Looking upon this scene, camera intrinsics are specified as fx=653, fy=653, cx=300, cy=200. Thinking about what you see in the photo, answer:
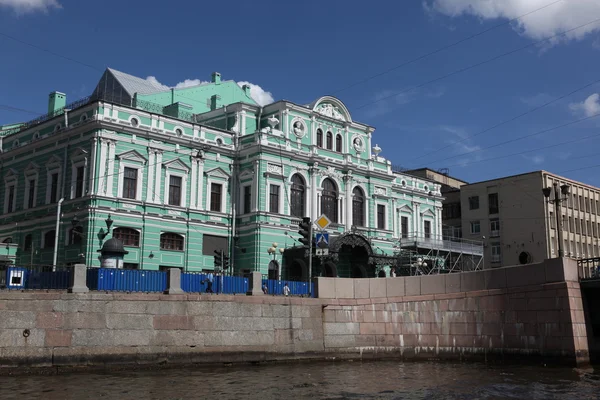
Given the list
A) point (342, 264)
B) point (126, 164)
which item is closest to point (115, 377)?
point (126, 164)

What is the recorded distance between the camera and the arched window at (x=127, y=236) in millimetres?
40469

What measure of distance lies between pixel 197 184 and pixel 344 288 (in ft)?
53.2

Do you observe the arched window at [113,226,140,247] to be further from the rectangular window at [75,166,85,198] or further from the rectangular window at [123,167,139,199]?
the rectangular window at [75,166,85,198]

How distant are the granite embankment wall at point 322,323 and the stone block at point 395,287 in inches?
2.0

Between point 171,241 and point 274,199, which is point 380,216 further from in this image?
point 171,241

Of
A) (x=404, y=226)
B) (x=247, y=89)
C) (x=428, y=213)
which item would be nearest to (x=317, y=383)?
(x=404, y=226)

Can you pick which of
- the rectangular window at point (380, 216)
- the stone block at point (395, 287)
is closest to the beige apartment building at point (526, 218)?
the rectangular window at point (380, 216)

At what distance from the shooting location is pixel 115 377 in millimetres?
23281

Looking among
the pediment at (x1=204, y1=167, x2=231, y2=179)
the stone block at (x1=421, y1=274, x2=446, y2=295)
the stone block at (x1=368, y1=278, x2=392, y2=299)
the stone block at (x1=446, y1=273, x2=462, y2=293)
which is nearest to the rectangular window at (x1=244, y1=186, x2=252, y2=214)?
the pediment at (x1=204, y1=167, x2=231, y2=179)

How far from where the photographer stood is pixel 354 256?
49594 millimetres

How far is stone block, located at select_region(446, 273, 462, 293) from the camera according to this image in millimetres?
30359

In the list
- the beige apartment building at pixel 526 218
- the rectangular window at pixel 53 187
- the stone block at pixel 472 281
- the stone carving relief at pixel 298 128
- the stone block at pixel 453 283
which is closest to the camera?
the stone block at pixel 472 281

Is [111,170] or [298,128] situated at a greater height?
[298,128]

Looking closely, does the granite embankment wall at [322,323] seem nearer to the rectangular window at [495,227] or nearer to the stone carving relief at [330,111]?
the stone carving relief at [330,111]
